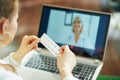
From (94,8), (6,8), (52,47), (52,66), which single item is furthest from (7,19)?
(94,8)

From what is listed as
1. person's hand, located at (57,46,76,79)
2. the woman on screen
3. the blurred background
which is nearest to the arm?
person's hand, located at (57,46,76,79)

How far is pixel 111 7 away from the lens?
3869mm

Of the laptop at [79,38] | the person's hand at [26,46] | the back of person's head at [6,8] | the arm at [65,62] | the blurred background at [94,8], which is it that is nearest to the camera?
the back of person's head at [6,8]

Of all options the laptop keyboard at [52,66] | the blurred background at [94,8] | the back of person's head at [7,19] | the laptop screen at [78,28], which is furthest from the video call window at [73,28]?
the blurred background at [94,8]

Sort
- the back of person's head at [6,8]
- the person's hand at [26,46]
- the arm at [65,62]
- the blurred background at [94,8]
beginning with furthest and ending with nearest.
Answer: the blurred background at [94,8] → the person's hand at [26,46] → the arm at [65,62] → the back of person's head at [6,8]

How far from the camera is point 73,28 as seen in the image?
1.49 m

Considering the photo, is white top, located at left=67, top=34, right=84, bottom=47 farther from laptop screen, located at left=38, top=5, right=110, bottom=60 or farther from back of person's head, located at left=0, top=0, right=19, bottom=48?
back of person's head, located at left=0, top=0, right=19, bottom=48

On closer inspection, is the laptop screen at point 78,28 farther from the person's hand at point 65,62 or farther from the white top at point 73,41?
the person's hand at point 65,62

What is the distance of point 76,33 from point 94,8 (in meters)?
2.72

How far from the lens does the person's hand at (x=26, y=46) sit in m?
1.32

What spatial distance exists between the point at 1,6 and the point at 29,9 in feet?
10.2

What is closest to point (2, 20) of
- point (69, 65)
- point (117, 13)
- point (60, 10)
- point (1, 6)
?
point (1, 6)

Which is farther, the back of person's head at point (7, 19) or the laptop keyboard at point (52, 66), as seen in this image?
the laptop keyboard at point (52, 66)

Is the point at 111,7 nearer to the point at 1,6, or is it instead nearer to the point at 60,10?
the point at 60,10
